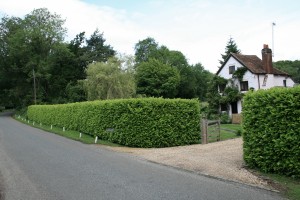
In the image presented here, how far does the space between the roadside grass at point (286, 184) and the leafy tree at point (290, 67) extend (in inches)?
3036

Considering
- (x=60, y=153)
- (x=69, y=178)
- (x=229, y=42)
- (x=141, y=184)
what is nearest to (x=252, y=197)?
(x=141, y=184)

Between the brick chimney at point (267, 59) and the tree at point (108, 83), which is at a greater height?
the brick chimney at point (267, 59)

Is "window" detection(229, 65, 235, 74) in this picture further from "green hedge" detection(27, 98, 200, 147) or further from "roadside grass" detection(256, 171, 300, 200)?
"roadside grass" detection(256, 171, 300, 200)

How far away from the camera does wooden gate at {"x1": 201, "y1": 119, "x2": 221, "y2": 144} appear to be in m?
21.8

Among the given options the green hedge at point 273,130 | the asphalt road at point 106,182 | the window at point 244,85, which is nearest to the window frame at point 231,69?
the window at point 244,85

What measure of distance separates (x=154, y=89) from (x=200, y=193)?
66929mm

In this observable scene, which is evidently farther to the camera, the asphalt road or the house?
the house

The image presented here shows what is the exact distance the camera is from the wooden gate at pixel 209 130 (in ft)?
71.4

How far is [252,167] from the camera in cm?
1191

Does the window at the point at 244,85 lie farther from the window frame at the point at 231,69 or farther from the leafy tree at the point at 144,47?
the leafy tree at the point at 144,47

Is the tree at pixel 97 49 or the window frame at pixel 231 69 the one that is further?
the tree at pixel 97 49

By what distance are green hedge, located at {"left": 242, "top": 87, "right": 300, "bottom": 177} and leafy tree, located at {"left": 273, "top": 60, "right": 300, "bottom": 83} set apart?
7574 centimetres

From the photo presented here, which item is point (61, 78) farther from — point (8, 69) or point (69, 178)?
point (69, 178)

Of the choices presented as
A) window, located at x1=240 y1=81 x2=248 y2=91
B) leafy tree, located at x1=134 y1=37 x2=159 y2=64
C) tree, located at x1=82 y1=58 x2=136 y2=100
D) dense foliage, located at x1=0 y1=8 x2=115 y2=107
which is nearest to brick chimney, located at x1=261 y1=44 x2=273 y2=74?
window, located at x1=240 y1=81 x2=248 y2=91
